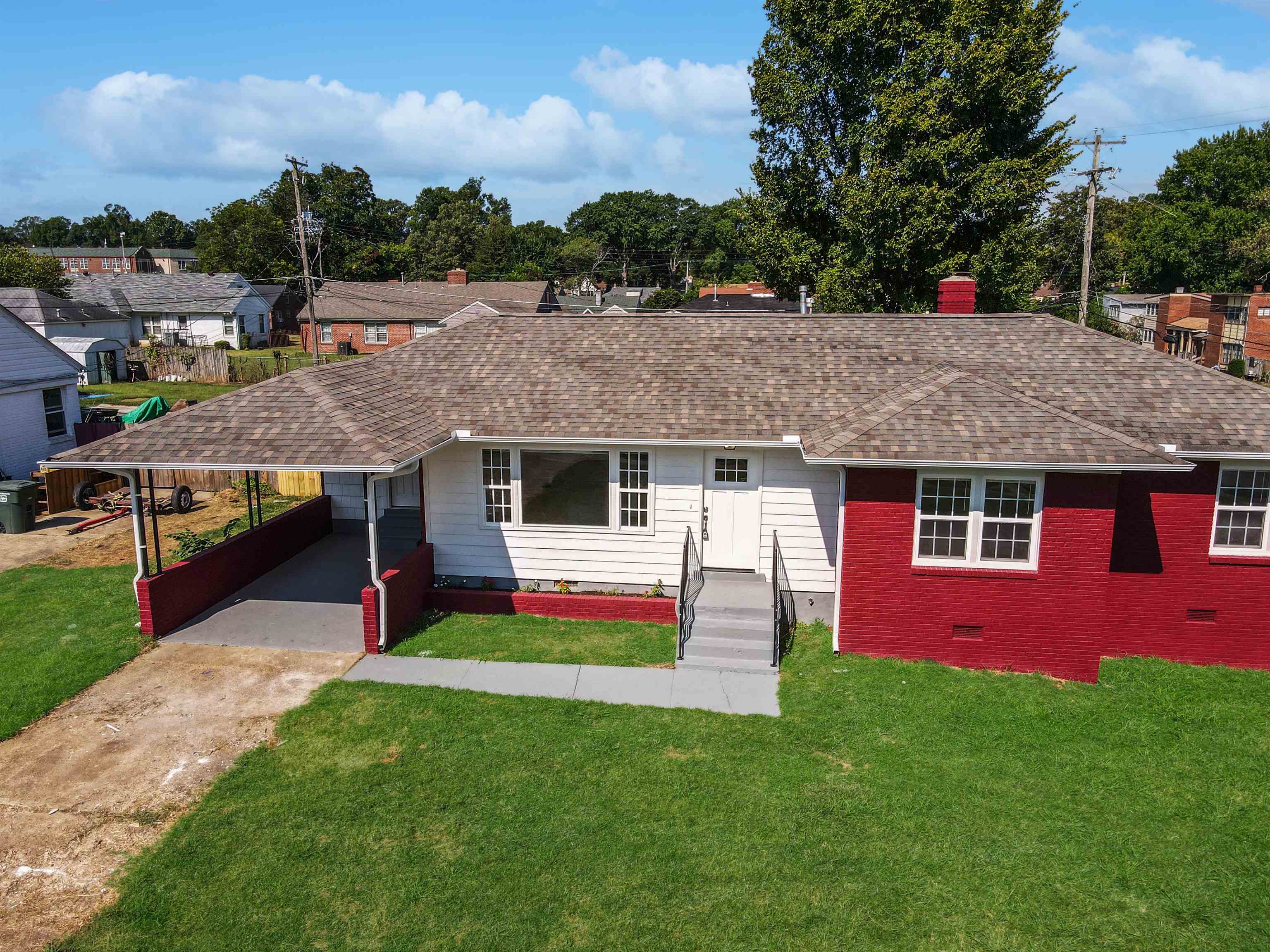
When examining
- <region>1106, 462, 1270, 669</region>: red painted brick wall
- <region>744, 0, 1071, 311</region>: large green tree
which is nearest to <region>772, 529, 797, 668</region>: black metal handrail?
<region>1106, 462, 1270, 669</region>: red painted brick wall

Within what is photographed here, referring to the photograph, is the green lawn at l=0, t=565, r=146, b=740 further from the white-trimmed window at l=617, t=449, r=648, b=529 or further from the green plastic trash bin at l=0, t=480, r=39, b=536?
the white-trimmed window at l=617, t=449, r=648, b=529

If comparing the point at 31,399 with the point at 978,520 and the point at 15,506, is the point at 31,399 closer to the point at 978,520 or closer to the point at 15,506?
the point at 15,506

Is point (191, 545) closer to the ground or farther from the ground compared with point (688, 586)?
farther from the ground

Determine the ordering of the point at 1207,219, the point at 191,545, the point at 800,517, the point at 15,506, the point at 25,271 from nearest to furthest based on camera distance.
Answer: the point at 800,517 < the point at 191,545 < the point at 15,506 < the point at 25,271 < the point at 1207,219

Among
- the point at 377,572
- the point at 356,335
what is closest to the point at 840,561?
the point at 377,572

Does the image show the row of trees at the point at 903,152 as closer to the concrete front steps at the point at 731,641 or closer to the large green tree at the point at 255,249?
the concrete front steps at the point at 731,641

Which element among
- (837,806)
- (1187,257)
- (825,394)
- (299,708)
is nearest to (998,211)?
(825,394)
